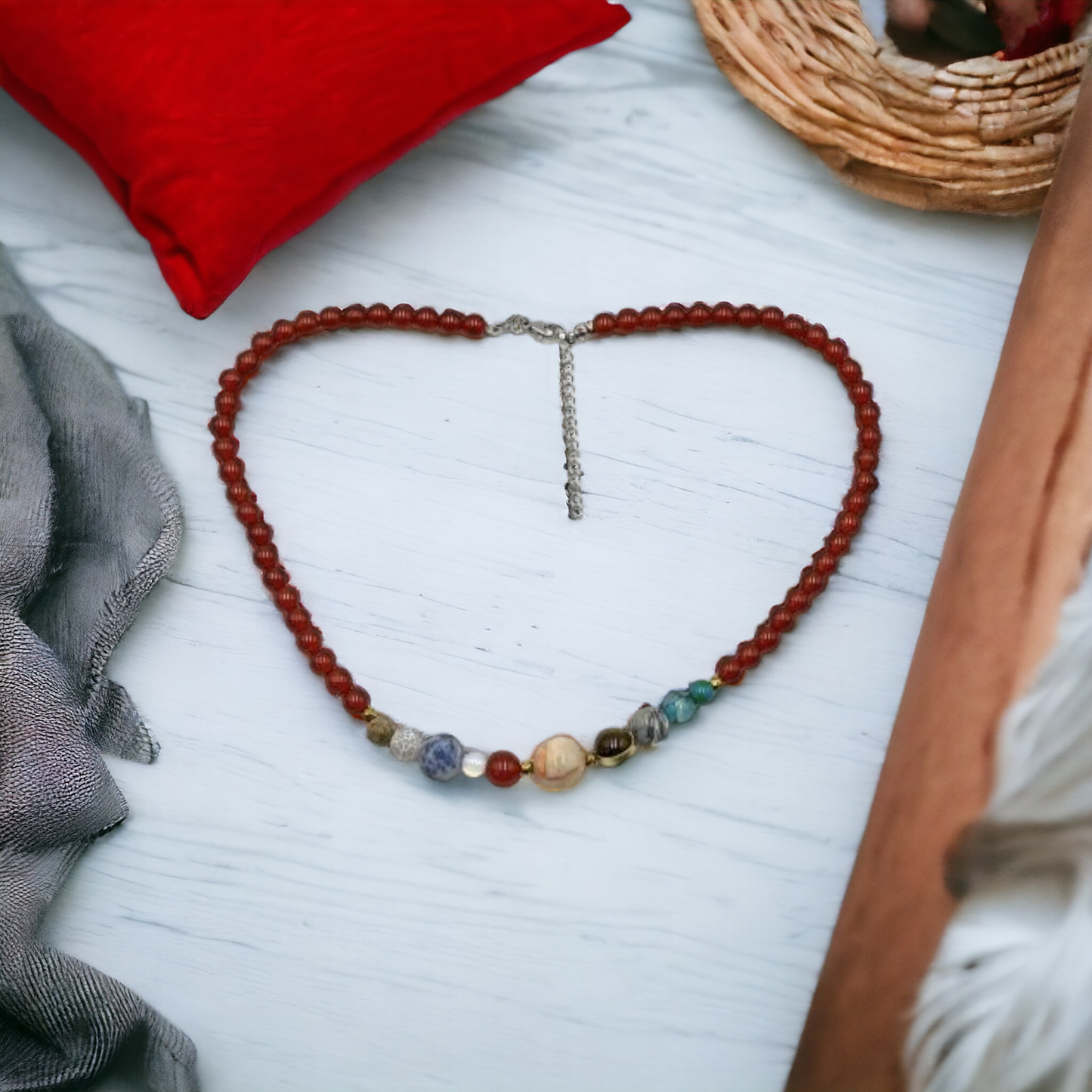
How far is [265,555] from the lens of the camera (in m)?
0.86

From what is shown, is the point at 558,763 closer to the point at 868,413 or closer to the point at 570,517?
the point at 570,517

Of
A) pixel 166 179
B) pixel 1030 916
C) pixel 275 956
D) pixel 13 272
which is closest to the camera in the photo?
pixel 1030 916

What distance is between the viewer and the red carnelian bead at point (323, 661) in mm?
823

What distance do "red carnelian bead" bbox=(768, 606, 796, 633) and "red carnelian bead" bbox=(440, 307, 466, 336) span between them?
0.35 m

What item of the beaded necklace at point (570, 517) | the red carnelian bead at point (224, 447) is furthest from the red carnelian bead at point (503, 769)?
the red carnelian bead at point (224, 447)

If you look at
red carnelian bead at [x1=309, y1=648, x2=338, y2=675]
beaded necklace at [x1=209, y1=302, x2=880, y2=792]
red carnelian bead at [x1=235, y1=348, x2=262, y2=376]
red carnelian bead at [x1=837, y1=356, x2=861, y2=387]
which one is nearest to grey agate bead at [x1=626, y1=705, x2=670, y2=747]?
beaded necklace at [x1=209, y1=302, x2=880, y2=792]

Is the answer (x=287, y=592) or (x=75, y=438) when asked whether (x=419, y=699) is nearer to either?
(x=287, y=592)

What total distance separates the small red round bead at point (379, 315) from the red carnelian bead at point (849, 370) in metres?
0.38

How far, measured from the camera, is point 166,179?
0.86 meters

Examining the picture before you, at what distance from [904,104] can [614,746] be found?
60 centimetres

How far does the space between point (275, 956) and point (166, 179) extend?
58cm

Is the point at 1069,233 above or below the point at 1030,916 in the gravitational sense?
above

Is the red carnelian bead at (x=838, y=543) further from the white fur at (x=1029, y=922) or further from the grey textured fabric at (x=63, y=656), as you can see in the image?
the grey textured fabric at (x=63, y=656)

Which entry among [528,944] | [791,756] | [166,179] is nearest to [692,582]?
[791,756]
